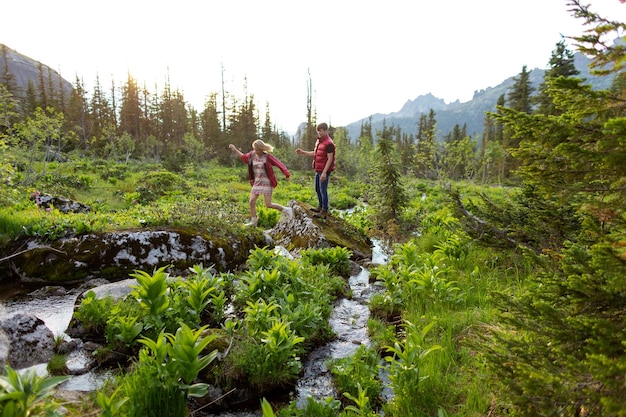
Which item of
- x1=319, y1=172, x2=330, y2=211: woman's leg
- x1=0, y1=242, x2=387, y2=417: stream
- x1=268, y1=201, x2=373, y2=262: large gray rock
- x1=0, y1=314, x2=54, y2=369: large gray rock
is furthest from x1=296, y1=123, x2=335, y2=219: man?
x1=0, y1=314, x2=54, y2=369: large gray rock

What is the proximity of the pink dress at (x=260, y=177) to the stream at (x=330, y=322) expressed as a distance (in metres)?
3.76

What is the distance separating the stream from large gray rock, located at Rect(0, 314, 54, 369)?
0.15 meters

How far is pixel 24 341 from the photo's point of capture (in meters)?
3.99

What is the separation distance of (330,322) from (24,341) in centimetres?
386

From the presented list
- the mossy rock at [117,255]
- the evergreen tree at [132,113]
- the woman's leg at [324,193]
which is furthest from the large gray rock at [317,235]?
the evergreen tree at [132,113]

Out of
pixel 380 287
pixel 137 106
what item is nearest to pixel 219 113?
pixel 137 106

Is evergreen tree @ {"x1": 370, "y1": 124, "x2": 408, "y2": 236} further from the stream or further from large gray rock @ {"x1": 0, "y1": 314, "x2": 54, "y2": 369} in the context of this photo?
large gray rock @ {"x1": 0, "y1": 314, "x2": 54, "y2": 369}

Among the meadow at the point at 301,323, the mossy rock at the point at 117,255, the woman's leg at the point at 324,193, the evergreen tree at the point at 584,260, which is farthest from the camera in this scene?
the woman's leg at the point at 324,193

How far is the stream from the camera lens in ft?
12.1

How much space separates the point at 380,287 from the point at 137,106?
53993 mm

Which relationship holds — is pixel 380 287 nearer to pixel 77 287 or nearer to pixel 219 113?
pixel 77 287

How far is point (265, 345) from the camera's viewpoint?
3.79 metres

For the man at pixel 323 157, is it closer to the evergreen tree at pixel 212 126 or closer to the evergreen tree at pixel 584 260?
the evergreen tree at pixel 584 260

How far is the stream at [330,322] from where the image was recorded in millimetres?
3686
